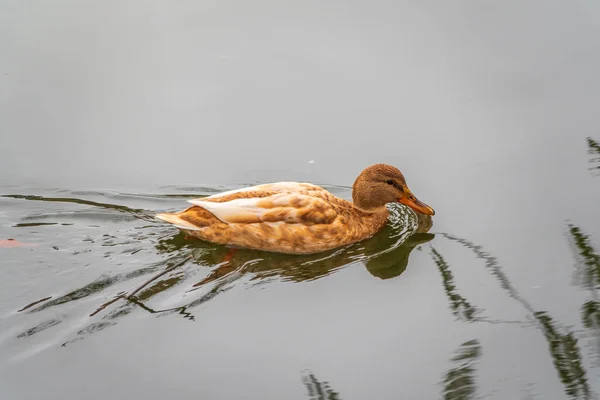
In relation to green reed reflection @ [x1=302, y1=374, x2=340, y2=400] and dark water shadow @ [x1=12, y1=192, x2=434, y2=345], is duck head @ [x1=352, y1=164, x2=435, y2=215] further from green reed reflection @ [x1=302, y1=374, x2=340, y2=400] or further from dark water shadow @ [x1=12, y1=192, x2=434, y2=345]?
green reed reflection @ [x1=302, y1=374, x2=340, y2=400]

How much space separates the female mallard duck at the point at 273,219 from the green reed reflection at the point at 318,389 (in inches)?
78.1

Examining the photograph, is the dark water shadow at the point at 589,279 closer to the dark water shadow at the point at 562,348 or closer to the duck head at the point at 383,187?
the dark water shadow at the point at 562,348

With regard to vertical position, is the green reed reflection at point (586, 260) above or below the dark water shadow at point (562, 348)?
above

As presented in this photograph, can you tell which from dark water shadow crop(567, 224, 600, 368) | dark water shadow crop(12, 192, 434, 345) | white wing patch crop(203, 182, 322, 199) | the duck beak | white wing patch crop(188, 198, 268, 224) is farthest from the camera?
the duck beak

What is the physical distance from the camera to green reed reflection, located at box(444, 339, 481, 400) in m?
5.39

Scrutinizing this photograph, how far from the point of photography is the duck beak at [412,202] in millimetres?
7609

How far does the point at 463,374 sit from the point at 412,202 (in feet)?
7.96

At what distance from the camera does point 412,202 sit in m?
7.71

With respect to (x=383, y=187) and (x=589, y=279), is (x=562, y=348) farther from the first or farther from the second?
(x=383, y=187)

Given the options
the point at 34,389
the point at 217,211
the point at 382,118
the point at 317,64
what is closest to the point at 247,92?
the point at 317,64

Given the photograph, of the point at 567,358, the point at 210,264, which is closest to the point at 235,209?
the point at 210,264

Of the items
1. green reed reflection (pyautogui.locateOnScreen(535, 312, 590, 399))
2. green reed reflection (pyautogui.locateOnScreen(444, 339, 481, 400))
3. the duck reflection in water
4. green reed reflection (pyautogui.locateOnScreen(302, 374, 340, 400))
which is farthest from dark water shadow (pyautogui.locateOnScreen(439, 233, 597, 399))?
green reed reflection (pyautogui.locateOnScreen(302, 374, 340, 400))

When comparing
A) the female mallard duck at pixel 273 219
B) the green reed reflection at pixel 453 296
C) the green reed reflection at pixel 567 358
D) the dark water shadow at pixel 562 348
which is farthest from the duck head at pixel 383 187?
the green reed reflection at pixel 567 358

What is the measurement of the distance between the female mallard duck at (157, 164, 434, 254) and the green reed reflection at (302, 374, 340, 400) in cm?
198
